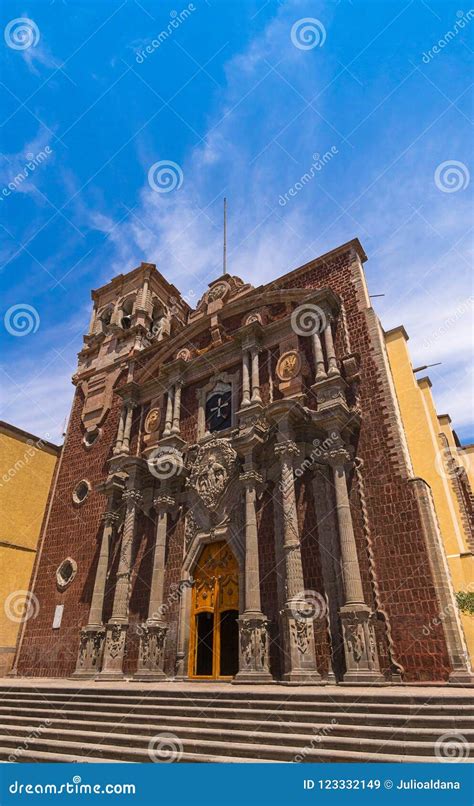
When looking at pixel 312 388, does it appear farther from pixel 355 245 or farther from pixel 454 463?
pixel 454 463

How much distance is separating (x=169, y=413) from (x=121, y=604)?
6.16 m

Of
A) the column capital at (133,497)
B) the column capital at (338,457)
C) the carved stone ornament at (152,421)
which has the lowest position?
the column capital at (338,457)

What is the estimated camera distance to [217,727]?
22.0 ft

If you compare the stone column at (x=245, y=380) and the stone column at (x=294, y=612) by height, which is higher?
the stone column at (x=245, y=380)

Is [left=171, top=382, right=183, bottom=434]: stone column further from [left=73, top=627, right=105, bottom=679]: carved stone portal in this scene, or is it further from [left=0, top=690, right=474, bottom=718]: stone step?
[left=0, top=690, right=474, bottom=718]: stone step

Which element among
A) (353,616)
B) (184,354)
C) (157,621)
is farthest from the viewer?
(184,354)

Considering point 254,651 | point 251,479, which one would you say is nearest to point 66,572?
point 251,479

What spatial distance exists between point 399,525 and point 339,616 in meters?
2.28

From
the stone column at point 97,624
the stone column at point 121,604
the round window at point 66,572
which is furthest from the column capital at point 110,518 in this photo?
the round window at point 66,572

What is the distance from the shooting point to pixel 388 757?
510 cm

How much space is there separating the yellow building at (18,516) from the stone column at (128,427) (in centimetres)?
514

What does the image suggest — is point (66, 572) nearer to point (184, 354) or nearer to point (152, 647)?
point (152, 647)

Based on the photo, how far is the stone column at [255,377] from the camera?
13.5 m

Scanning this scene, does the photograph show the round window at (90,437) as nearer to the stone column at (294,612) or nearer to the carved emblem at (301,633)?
the stone column at (294,612)
